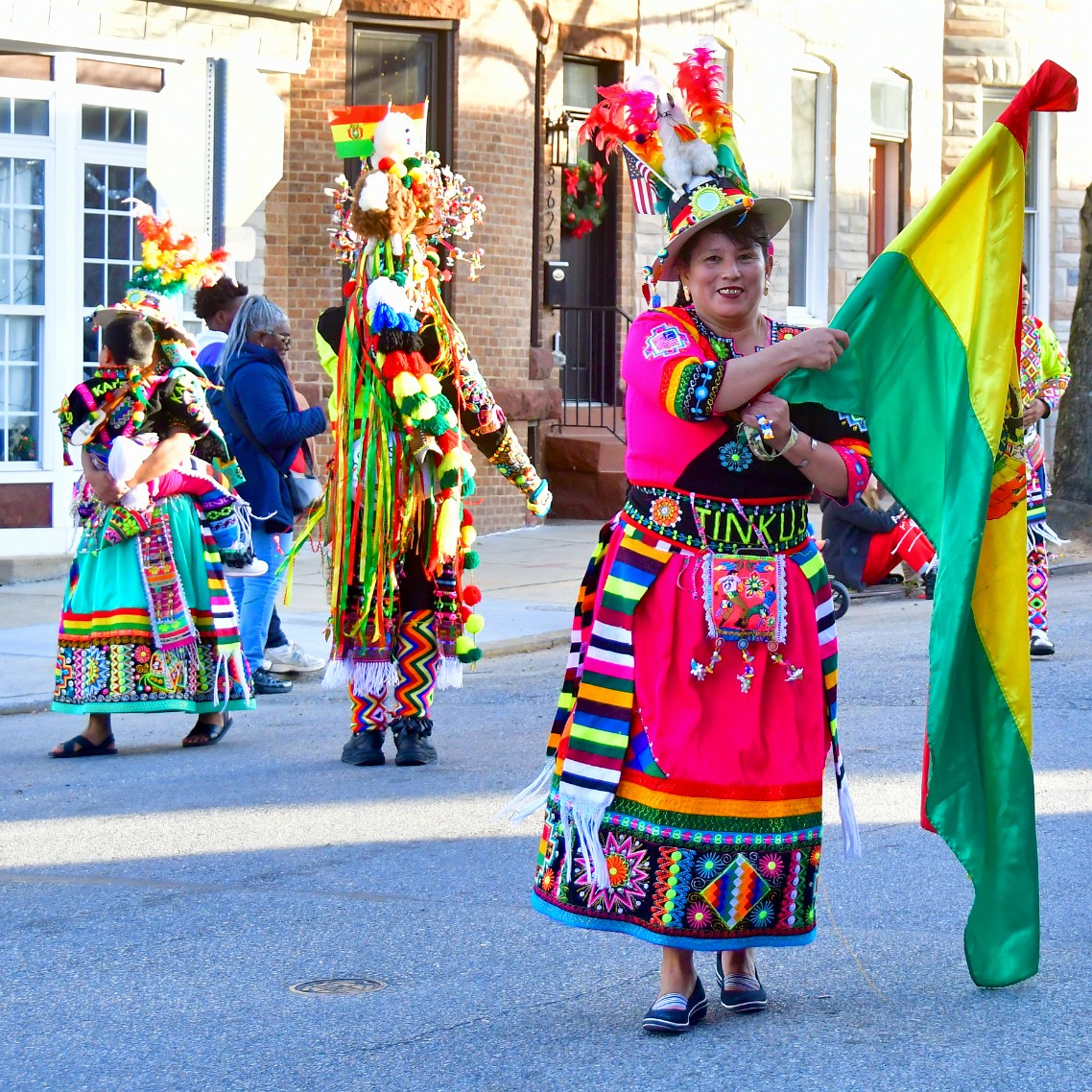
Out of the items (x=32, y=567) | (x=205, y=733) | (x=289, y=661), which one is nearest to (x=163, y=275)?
(x=205, y=733)

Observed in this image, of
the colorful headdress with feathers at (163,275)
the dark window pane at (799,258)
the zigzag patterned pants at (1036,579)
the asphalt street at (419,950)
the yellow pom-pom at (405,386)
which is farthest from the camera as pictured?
the dark window pane at (799,258)

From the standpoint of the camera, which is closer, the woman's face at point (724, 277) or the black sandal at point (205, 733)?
the woman's face at point (724, 277)

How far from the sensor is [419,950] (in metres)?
5.34

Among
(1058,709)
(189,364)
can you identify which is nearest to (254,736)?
(189,364)

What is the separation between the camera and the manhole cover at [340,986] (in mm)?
4969

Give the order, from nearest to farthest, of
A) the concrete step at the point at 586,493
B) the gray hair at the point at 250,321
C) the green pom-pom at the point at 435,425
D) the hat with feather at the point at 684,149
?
the hat with feather at the point at 684,149 → the green pom-pom at the point at 435,425 → the gray hair at the point at 250,321 → the concrete step at the point at 586,493

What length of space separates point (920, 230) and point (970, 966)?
185 cm

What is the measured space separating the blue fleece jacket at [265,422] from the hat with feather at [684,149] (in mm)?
5043

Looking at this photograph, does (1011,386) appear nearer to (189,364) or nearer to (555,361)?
(189,364)

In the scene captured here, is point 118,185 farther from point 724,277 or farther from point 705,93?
point 724,277

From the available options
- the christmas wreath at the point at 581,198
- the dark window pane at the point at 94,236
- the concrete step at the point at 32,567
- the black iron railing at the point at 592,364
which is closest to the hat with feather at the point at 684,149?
the concrete step at the point at 32,567

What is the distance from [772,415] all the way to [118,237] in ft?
36.5

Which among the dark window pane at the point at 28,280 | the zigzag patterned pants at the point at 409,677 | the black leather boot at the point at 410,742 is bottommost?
the black leather boot at the point at 410,742

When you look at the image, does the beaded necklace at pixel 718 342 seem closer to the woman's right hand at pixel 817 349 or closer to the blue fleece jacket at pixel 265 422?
the woman's right hand at pixel 817 349
